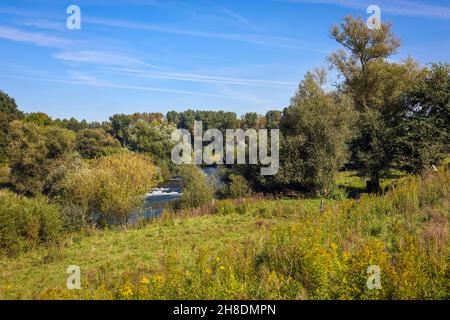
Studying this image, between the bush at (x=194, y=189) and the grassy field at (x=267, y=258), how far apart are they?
7302mm

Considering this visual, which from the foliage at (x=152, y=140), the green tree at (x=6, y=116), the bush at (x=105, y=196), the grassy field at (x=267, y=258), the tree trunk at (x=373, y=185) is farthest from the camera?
the foliage at (x=152, y=140)

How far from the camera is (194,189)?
84.9 ft

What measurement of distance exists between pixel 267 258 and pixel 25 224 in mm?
11508

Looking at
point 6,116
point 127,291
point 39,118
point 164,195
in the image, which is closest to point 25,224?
point 127,291

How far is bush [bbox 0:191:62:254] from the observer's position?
14703 mm

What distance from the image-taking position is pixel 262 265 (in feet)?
26.0

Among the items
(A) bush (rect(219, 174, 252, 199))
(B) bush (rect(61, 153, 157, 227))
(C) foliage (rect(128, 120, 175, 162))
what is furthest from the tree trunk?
(C) foliage (rect(128, 120, 175, 162))

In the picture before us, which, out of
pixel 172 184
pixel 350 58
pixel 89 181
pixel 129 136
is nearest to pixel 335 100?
pixel 350 58

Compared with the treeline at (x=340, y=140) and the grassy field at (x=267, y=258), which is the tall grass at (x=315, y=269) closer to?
the grassy field at (x=267, y=258)

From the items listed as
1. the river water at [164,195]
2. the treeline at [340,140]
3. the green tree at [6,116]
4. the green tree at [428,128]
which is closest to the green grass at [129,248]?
the treeline at [340,140]

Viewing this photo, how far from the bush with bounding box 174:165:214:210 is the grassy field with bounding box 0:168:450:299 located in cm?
730

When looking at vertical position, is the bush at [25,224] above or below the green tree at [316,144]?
below

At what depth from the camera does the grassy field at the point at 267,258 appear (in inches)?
258

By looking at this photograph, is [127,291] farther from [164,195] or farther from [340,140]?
[164,195]
